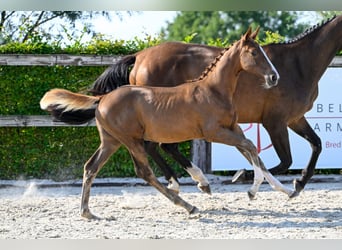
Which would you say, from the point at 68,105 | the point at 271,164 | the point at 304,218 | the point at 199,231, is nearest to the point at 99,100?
the point at 68,105

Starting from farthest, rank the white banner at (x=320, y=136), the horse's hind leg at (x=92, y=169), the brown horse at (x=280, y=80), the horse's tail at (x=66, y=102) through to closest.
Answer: the white banner at (x=320, y=136) → the brown horse at (x=280, y=80) → the horse's tail at (x=66, y=102) → the horse's hind leg at (x=92, y=169)

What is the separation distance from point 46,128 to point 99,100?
2872 millimetres

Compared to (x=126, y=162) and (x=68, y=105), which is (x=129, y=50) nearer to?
(x=126, y=162)

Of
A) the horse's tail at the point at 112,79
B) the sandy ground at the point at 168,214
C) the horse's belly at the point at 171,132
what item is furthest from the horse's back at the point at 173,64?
the sandy ground at the point at 168,214

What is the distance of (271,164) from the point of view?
8406 millimetres

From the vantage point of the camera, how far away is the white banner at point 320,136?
8352 mm

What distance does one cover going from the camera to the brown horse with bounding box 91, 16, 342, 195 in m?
6.25

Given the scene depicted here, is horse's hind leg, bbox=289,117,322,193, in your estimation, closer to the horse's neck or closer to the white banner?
the horse's neck

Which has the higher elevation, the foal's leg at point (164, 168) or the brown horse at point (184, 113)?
the brown horse at point (184, 113)

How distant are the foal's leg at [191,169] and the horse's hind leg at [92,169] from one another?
0.90 metres

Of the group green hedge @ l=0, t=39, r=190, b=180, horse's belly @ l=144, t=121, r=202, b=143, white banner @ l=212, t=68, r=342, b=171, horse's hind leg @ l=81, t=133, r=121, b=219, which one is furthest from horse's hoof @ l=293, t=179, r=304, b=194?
green hedge @ l=0, t=39, r=190, b=180

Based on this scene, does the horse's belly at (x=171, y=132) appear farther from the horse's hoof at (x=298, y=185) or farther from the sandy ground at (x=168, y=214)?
the horse's hoof at (x=298, y=185)

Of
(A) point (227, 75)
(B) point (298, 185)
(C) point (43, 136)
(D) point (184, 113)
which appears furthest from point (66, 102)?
(C) point (43, 136)

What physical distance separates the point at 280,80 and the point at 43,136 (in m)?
3.53
